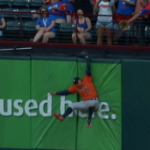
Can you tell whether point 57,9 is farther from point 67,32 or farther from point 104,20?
point 104,20

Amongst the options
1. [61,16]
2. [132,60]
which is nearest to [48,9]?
[61,16]

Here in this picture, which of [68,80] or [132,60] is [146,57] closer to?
[132,60]

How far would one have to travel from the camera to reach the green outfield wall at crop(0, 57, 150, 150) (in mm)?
14875

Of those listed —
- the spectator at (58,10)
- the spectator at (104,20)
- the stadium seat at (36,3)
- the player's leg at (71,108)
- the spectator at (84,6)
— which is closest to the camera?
the player's leg at (71,108)

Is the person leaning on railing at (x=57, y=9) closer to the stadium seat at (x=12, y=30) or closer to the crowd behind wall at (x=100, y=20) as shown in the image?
the crowd behind wall at (x=100, y=20)

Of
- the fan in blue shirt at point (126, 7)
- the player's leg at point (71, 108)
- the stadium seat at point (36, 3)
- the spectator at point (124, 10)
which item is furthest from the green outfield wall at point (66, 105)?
the stadium seat at point (36, 3)

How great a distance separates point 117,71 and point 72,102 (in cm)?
116

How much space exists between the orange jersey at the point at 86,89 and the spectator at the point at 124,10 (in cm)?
121

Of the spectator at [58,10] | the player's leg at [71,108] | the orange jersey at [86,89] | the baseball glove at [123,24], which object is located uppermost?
the spectator at [58,10]

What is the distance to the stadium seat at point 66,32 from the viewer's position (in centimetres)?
1528

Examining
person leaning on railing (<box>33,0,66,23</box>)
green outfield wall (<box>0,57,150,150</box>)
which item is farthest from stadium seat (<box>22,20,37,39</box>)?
green outfield wall (<box>0,57,150,150</box>)

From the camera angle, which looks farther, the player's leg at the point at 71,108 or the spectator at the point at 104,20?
the spectator at the point at 104,20

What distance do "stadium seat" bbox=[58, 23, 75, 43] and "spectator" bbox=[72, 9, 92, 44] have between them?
163 millimetres

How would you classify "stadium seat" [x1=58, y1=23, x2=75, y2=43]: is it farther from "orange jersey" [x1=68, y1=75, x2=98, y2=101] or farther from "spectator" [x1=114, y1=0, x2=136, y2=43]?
"orange jersey" [x1=68, y1=75, x2=98, y2=101]
